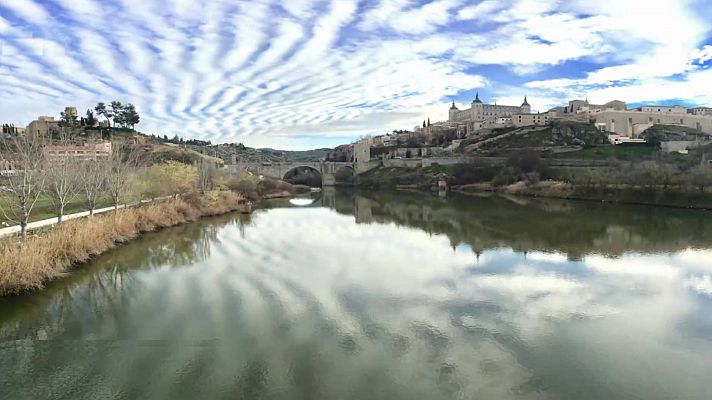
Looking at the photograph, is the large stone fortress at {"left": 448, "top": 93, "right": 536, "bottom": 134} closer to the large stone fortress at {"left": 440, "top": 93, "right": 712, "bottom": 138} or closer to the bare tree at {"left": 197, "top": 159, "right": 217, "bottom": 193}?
the large stone fortress at {"left": 440, "top": 93, "right": 712, "bottom": 138}

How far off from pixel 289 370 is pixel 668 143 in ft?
292

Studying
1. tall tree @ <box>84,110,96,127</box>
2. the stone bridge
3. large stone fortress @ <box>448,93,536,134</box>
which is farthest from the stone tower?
tall tree @ <box>84,110,96,127</box>

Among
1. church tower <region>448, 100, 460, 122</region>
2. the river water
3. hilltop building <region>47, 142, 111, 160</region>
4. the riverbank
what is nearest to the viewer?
the river water

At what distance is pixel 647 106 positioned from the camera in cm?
10838

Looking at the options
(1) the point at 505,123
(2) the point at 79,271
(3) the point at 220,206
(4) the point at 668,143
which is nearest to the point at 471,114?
(1) the point at 505,123

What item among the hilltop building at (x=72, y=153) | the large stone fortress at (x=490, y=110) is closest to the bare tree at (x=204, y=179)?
the hilltop building at (x=72, y=153)

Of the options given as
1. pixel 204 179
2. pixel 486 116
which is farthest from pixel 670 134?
pixel 204 179

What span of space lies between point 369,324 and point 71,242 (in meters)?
11.5

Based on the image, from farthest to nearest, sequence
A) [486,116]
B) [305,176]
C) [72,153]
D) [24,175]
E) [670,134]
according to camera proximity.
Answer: [486,116] < [305,176] < [670,134] < [72,153] < [24,175]

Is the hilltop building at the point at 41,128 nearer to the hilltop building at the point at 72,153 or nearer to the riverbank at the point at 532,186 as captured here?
the hilltop building at the point at 72,153

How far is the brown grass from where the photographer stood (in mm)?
12852

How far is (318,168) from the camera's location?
314ft

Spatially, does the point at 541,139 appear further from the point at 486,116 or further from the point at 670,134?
the point at 486,116

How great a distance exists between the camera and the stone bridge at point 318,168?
85294 mm
